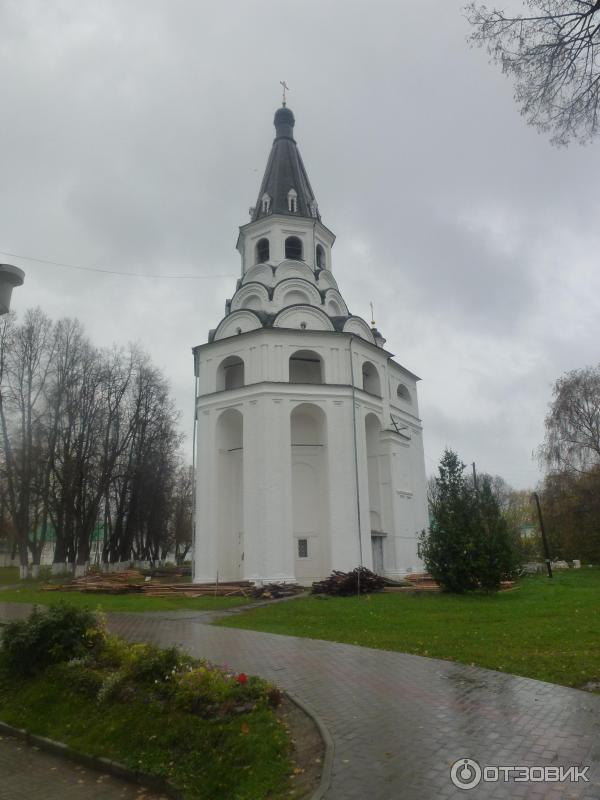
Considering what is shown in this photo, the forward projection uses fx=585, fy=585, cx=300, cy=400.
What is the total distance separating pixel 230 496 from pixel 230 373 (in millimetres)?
7164

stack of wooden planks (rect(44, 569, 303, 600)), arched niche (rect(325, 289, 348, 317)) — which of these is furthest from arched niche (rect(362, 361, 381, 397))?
stack of wooden planks (rect(44, 569, 303, 600))

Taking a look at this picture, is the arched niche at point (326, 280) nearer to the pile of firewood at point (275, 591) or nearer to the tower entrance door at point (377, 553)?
the tower entrance door at point (377, 553)

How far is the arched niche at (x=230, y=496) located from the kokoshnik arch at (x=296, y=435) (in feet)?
0.21

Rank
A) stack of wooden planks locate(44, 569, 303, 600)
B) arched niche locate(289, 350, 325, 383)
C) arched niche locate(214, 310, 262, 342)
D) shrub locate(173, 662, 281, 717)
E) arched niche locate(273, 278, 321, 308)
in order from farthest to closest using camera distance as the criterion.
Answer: arched niche locate(273, 278, 321, 308) < arched niche locate(289, 350, 325, 383) < arched niche locate(214, 310, 262, 342) < stack of wooden planks locate(44, 569, 303, 600) < shrub locate(173, 662, 281, 717)

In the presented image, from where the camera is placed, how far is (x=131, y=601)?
21.8 metres

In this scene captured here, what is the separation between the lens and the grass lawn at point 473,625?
31.6ft

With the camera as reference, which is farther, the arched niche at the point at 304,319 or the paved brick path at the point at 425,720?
the arched niche at the point at 304,319

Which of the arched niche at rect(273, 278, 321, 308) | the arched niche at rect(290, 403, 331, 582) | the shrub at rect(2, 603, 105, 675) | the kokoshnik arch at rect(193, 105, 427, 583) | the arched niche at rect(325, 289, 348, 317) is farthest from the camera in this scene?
the arched niche at rect(325, 289, 348, 317)

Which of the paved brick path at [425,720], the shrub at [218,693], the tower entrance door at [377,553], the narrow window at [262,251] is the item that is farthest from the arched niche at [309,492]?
the shrub at [218,693]

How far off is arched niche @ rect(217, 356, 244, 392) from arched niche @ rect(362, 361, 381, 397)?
6.83 metres

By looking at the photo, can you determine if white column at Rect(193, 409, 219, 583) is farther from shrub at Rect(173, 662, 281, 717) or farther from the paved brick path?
shrub at Rect(173, 662, 281, 717)

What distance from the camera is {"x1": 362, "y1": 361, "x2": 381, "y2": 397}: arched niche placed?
32.3 metres

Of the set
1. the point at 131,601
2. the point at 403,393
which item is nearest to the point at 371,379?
the point at 403,393

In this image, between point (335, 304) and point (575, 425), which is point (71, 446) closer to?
point (335, 304)
